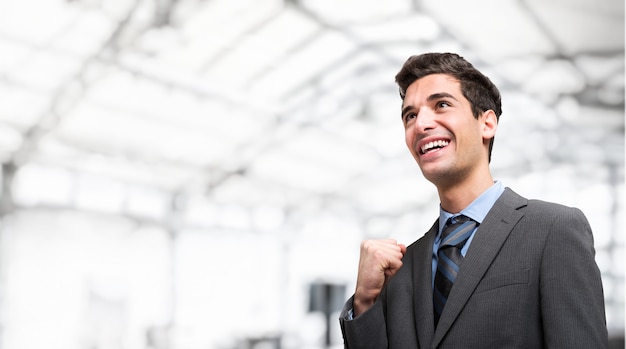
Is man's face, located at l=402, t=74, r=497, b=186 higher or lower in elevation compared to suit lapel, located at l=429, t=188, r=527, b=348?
higher

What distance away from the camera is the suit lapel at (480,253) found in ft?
4.19

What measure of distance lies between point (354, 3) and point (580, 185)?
17.6 feet

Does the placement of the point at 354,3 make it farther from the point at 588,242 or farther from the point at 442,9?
the point at 588,242

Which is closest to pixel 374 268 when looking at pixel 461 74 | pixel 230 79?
pixel 461 74

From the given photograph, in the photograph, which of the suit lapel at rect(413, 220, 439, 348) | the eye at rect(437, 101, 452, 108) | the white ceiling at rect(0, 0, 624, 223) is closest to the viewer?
the suit lapel at rect(413, 220, 439, 348)

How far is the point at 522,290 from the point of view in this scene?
124 cm

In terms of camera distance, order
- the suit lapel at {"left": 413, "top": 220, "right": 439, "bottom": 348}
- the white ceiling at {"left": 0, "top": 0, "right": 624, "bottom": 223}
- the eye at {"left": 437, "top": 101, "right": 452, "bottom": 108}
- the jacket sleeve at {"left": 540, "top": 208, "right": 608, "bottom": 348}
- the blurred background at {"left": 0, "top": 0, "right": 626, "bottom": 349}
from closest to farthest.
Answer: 1. the jacket sleeve at {"left": 540, "top": 208, "right": 608, "bottom": 348}
2. the suit lapel at {"left": 413, "top": 220, "right": 439, "bottom": 348}
3. the eye at {"left": 437, "top": 101, "right": 452, "bottom": 108}
4. the white ceiling at {"left": 0, "top": 0, "right": 624, "bottom": 223}
5. the blurred background at {"left": 0, "top": 0, "right": 626, "bottom": 349}

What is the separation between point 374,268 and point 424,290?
123mm

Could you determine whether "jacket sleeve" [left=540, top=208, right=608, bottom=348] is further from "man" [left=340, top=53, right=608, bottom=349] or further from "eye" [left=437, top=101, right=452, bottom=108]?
"eye" [left=437, top=101, right=452, bottom=108]

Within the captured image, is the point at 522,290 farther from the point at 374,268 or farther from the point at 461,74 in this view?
the point at 461,74

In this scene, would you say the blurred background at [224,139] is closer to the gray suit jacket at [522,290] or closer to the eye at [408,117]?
the eye at [408,117]

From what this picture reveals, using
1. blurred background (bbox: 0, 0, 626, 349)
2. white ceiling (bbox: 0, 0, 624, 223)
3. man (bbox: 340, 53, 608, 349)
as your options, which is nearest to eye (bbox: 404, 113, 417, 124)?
man (bbox: 340, 53, 608, 349)

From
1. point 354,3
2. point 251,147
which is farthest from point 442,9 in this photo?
point 251,147

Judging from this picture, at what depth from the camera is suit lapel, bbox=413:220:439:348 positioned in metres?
1.33
